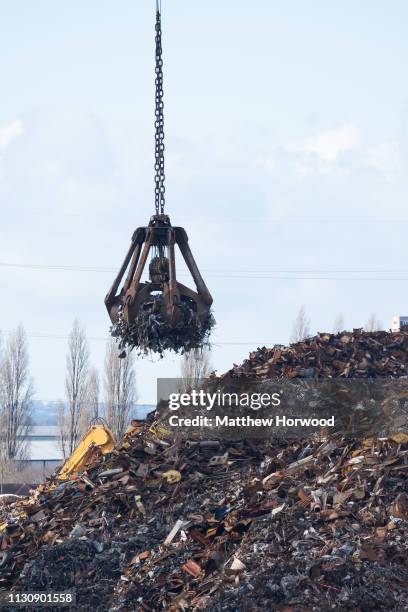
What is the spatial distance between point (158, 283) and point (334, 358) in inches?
181

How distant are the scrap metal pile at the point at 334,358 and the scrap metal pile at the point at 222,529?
64.1 inches

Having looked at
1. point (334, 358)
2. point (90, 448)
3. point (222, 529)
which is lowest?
point (222, 529)

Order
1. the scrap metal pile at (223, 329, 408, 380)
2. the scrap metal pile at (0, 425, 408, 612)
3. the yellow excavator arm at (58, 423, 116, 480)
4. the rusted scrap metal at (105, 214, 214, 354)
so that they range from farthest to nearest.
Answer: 1. the yellow excavator arm at (58, 423, 116, 480)
2. the scrap metal pile at (223, 329, 408, 380)
3. the rusted scrap metal at (105, 214, 214, 354)
4. the scrap metal pile at (0, 425, 408, 612)

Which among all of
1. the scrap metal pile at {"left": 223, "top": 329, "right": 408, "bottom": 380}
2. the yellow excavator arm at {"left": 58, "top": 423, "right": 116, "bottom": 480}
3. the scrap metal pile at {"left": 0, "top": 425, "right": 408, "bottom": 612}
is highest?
the scrap metal pile at {"left": 223, "top": 329, "right": 408, "bottom": 380}

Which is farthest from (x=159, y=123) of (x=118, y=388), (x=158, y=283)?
(x=118, y=388)

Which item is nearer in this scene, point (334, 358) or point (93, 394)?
point (334, 358)

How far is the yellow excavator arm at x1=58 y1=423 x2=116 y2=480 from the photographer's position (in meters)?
15.2

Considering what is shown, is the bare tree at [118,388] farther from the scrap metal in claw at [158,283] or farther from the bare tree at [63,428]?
the scrap metal in claw at [158,283]

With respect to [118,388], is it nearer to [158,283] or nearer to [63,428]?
[63,428]

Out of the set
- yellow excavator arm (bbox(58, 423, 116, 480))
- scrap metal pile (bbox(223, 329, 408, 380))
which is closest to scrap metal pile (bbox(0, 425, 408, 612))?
yellow excavator arm (bbox(58, 423, 116, 480))

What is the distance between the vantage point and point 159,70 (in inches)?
450

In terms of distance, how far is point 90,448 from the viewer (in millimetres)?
15320

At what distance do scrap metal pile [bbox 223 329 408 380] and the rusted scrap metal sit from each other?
3.56 m

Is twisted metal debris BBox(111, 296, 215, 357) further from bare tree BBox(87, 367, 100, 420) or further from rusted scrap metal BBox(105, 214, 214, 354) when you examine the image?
bare tree BBox(87, 367, 100, 420)
